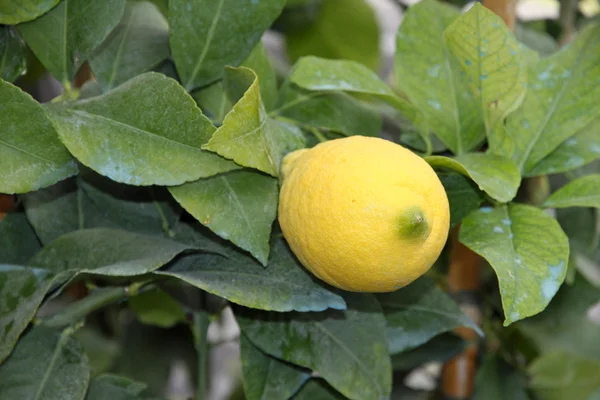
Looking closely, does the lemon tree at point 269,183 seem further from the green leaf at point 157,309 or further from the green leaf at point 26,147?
the green leaf at point 157,309

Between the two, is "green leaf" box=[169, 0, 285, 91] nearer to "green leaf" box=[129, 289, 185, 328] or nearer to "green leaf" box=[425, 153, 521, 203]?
"green leaf" box=[425, 153, 521, 203]

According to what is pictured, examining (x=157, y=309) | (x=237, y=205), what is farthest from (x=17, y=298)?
(x=157, y=309)

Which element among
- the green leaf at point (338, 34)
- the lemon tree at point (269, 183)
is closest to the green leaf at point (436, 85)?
the lemon tree at point (269, 183)

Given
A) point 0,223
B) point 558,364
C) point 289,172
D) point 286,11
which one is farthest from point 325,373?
point 286,11

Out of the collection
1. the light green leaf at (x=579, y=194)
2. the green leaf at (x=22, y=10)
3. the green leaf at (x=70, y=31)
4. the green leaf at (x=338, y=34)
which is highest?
the green leaf at (x=22, y=10)

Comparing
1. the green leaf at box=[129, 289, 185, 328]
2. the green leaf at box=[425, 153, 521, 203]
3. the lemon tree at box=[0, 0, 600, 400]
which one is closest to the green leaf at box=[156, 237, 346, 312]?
the lemon tree at box=[0, 0, 600, 400]

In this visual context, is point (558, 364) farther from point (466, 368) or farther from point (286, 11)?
point (286, 11)
